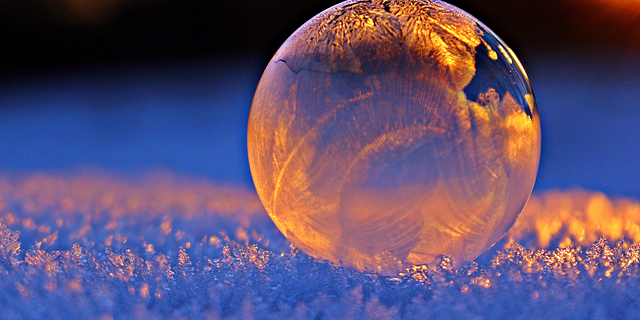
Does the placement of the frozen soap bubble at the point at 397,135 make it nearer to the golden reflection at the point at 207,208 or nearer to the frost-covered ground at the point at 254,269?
the frost-covered ground at the point at 254,269

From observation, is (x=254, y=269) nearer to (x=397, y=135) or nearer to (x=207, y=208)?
(x=207, y=208)

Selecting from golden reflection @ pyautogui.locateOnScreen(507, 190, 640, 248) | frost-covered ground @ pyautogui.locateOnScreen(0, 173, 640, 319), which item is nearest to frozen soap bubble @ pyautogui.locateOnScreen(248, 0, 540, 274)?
frost-covered ground @ pyautogui.locateOnScreen(0, 173, 640, 319)

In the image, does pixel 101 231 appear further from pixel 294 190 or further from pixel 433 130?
pixel 433 130

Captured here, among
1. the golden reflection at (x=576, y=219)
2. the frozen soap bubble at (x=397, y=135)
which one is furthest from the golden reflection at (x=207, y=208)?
the frozen soap bubble at (x=397, y=135)

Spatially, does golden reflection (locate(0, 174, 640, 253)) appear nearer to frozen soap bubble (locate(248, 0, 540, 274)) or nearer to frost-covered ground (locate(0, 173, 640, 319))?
frost-covered ground (locate(0, 173, 640, 319))

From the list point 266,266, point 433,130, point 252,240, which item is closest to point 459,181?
point 433,130

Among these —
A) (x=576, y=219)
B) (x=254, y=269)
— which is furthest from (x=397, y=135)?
(x=576, y=219)
